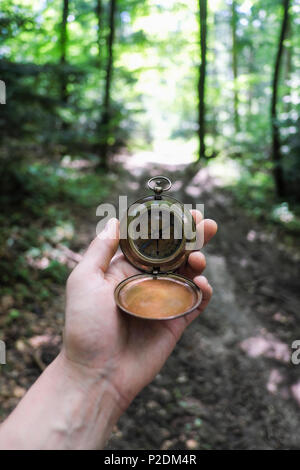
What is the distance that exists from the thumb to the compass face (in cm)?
20

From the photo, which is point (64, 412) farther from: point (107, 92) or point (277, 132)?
point (107, 92)

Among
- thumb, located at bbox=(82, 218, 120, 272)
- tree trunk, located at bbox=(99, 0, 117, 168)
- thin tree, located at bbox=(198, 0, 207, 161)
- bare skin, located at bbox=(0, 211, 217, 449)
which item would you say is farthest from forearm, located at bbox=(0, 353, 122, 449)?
thin tree, located at bbox=(198, 0, 207, 161)

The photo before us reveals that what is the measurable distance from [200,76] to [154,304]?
14.2m

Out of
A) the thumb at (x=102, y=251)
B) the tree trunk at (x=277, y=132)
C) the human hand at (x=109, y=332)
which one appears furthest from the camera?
the tree trunk at (x=277, y=132)

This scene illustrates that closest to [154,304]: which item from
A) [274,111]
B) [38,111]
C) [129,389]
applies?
[129,389]

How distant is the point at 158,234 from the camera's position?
103 inches

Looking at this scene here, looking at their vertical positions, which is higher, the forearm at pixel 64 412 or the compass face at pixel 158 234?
the compass face at pixel 158 234

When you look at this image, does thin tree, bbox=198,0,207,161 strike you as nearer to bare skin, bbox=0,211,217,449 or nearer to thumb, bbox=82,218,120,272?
thumb, bbox=82,218,120,272

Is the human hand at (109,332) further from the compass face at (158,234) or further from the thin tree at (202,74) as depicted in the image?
the thin tree at (202,74)

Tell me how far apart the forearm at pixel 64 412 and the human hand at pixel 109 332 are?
7 cm

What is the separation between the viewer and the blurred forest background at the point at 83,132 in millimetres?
5055

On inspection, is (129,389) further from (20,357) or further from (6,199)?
(6,199)

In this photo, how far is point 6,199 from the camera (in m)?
6.66

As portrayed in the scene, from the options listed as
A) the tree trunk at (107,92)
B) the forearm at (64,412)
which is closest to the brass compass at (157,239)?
the forearm at (64,412)
